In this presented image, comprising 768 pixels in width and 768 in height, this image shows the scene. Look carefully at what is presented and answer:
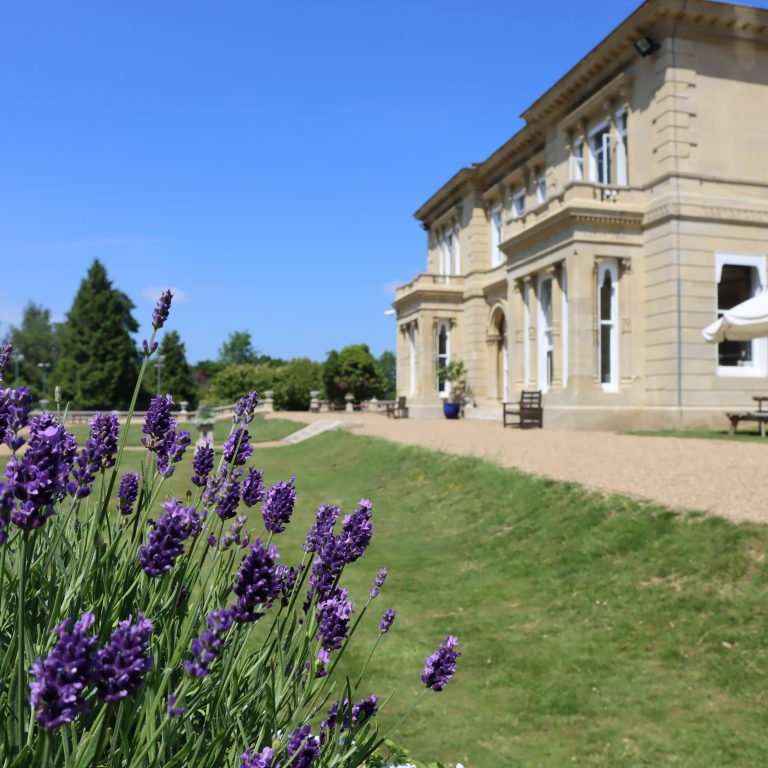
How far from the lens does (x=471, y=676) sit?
5184 millimetres

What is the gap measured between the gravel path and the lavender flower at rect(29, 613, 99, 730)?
7.34 metres

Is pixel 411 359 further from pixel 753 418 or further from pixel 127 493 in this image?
pixel 127 493

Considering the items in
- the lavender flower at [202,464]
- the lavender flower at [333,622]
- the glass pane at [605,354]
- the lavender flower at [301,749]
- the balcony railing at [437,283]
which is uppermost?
the balcony railing at [437,283]

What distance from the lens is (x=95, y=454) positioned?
87.9 inches

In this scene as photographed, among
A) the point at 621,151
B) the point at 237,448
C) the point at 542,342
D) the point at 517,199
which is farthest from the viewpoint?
the point at 517,199

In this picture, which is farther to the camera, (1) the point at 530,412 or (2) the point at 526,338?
(2) the point at 526,338

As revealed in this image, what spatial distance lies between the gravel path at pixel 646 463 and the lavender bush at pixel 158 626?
6.37m

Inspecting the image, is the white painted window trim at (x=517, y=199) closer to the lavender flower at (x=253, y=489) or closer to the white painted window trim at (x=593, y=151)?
the white painted window trim at (x=593, y=151)

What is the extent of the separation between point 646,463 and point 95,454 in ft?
35.1

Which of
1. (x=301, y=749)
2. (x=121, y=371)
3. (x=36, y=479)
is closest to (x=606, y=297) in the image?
(x=301, y=749)

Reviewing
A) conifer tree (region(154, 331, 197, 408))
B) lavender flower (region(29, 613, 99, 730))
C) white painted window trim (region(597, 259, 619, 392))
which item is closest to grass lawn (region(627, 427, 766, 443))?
white painted window trim (region(597, 259, 619, 392))

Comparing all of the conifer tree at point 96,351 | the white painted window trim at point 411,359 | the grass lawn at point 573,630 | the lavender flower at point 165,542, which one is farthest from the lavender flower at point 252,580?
the conifer tree at point 96,351

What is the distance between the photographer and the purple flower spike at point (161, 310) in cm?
195

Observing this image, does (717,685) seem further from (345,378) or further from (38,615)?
(345,378)
